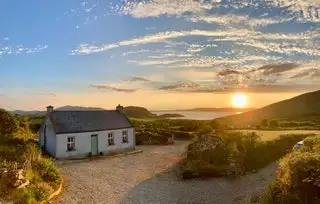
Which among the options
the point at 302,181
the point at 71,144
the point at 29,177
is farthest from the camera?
the point at 71,144

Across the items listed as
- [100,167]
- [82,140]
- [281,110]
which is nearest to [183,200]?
[100,167]

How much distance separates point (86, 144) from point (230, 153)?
50.8 feet

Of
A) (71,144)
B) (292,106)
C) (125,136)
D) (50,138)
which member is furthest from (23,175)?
(292,106)

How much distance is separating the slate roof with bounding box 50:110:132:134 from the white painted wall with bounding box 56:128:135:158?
51cm

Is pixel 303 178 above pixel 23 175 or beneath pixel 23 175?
above

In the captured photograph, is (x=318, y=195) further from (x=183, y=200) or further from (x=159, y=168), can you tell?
(x=159, y=168)

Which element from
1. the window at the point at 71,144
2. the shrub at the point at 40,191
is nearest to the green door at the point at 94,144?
the window at the point at 71,144

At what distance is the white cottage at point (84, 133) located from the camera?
32812 mm

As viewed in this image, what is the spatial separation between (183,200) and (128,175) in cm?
748

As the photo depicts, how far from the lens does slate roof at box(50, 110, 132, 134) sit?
110 ft

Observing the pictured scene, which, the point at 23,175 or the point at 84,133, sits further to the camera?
the point at 84,133

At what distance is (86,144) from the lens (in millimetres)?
34469

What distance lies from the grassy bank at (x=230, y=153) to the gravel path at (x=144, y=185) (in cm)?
120

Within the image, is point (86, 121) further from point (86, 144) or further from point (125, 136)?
point (125, 136)
